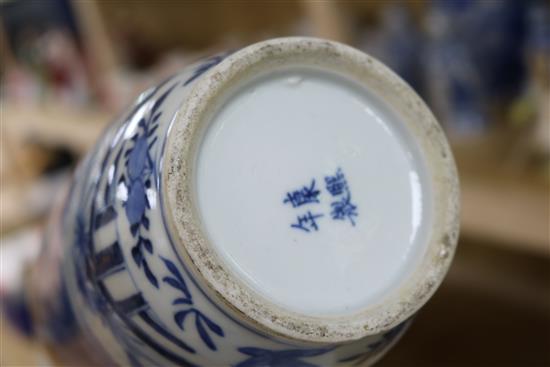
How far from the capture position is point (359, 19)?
1.38m

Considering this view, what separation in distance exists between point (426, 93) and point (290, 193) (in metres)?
0.95

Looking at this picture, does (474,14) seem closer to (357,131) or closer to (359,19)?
(359,19)

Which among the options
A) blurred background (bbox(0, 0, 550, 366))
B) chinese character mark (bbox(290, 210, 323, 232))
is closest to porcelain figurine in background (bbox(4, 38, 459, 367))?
chinese character mark (bbox(290, 210, 323, 232))

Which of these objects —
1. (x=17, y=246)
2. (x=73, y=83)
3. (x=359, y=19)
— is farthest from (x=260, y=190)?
(x=73, y=83)

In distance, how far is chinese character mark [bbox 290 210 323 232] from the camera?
0.34m

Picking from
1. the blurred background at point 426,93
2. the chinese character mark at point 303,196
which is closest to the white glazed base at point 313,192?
the chinese character mark at point 303,196

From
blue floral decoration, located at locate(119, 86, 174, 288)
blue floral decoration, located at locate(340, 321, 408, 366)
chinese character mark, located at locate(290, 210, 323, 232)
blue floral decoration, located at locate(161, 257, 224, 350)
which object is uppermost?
blue floral decoration, located at locate(119, 86, 174, 288)

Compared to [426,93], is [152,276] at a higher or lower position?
lower

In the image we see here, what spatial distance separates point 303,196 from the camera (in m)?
0.34

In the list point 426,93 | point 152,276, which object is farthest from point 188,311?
point 426,93

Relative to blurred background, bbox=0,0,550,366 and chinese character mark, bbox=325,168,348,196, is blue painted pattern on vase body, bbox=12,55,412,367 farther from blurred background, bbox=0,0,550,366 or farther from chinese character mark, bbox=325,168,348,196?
blurred background, bbox=0,0,550,366

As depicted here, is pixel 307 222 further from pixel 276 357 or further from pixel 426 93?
pixel 426 93

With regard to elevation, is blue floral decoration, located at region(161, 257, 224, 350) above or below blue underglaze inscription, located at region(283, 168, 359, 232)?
below

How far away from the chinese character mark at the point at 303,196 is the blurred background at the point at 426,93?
0.35m
